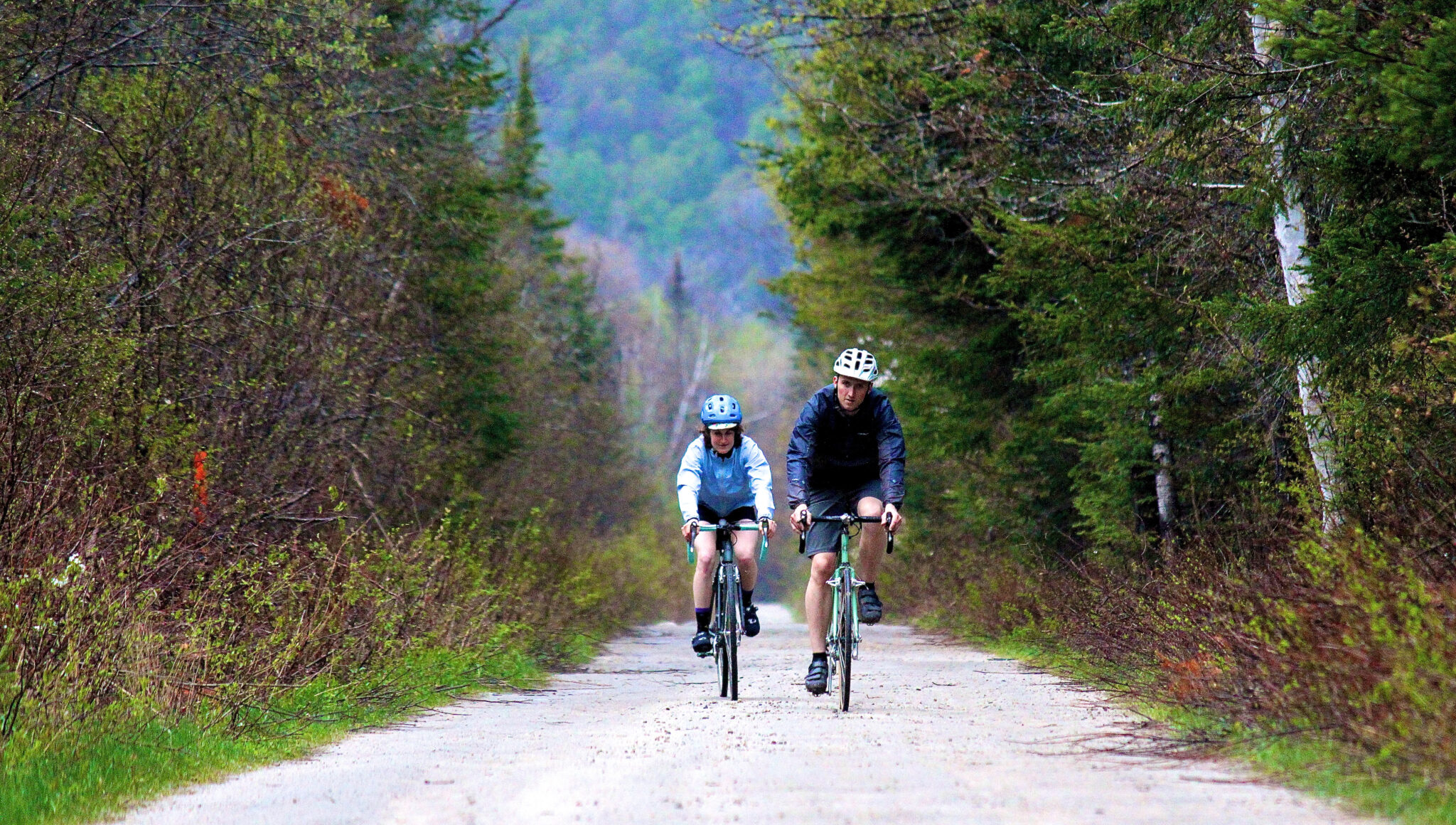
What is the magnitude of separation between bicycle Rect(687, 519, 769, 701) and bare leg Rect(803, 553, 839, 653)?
588 millimetres

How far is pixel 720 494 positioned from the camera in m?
12.2

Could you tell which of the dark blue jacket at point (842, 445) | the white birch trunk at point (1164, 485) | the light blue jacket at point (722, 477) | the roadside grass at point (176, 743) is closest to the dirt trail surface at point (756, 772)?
the roadside grass at point (176, 743)

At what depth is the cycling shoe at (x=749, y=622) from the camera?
12.0 m

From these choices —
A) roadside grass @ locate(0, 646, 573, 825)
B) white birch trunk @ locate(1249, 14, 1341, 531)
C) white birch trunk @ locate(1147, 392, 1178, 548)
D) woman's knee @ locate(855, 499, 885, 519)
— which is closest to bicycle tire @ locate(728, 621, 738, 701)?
woman's knee @ locate(855, 499, 885, 519)

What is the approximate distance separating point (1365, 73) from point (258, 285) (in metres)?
10.4

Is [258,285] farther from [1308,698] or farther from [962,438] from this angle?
[1308,698]

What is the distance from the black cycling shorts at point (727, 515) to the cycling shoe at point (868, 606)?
1.69m

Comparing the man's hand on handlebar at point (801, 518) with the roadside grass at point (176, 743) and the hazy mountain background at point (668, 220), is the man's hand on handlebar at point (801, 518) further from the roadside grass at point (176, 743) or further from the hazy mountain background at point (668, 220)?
the hazy mountain background at point (668, 220)

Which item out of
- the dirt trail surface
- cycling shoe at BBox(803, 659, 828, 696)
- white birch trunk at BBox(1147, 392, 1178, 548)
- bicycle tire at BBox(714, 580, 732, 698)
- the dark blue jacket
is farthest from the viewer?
white birch trunk at BBox(1147, 392, 1178, 548)

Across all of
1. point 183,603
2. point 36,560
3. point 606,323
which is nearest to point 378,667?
point 183,603

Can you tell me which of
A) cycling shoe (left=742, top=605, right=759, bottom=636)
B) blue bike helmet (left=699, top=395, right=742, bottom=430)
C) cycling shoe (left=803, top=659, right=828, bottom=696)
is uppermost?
blue bike helmet (left=699, top=395, right=742, bottom=430)

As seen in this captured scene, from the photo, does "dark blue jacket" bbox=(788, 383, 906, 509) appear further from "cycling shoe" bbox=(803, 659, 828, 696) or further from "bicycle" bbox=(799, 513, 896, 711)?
"cycling shoe" bbox=(803, 659, 828, 696)

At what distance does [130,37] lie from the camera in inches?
510

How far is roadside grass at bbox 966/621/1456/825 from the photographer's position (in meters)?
5.87
